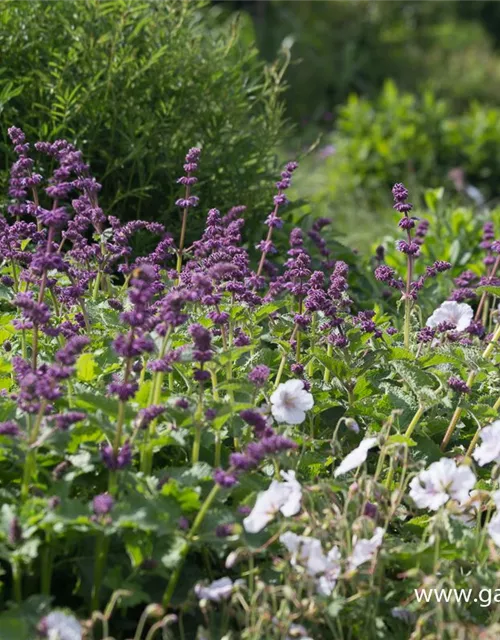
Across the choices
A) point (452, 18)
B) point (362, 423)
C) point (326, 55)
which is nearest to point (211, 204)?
point (362, 423)

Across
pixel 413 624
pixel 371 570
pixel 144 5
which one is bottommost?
pixel 413 624

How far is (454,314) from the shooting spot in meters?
2.98

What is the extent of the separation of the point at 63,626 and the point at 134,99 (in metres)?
2.76

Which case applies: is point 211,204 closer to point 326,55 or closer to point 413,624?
point 413,624

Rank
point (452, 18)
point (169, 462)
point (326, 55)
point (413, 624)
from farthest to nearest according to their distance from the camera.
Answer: point (452, 18), point (326, 55), point (169, 462), point (413, 624)

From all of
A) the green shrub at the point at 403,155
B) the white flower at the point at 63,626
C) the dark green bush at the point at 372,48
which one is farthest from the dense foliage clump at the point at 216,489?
the dark green bush at the point at 372,48

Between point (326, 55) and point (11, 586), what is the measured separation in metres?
10.2

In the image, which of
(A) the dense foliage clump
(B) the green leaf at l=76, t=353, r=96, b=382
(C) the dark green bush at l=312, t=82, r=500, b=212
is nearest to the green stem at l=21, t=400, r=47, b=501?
(A) the dense foliage clump

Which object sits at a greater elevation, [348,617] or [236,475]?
[236,475]

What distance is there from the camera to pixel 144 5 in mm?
4160

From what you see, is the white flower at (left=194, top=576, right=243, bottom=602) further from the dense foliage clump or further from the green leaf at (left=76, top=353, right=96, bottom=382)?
the green leaf at (left=76, top=353, right=96, bottom=382)

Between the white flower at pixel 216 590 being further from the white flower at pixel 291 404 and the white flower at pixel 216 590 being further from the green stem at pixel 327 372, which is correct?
the green stem at pixel 327 372

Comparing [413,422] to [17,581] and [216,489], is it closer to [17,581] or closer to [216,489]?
[216,489]

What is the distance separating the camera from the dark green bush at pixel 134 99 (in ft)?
13.3
